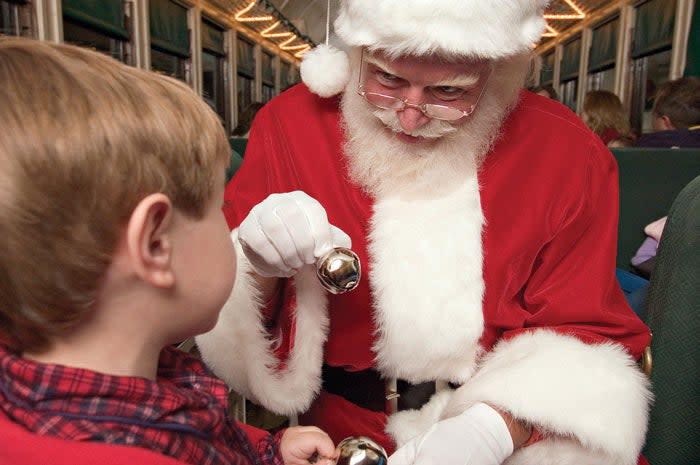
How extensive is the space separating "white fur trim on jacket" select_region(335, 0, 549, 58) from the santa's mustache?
12 centimetres

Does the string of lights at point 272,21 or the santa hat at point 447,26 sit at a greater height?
the string of lights at point 272,21

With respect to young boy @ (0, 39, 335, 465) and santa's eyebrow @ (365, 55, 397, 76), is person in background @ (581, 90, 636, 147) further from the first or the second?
young boy @ (0, 39, 335, 465)

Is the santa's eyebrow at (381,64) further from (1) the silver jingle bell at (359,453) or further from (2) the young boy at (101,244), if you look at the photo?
(1) the silver jingle bell at (359,453)

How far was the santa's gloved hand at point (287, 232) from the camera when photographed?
87cm

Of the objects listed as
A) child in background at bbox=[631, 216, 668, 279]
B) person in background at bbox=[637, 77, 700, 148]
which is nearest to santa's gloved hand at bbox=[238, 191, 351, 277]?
child in background at bbox=[631, 216, 668, 279]

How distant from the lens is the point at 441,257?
1032 millimetres

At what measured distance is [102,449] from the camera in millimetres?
510

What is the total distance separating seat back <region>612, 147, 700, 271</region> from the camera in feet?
8.26

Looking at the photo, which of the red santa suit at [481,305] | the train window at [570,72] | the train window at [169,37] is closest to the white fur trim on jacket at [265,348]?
the red santa suit at [481,305]

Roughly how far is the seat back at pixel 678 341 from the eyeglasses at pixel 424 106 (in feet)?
1.63

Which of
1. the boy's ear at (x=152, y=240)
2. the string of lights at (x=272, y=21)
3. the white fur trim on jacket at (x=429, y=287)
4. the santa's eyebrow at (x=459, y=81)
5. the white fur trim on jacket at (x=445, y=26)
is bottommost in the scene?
the white fur trim on jacket at (x=429, y=287)

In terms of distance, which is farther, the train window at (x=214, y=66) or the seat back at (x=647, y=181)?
the train window at (x=214, y=66)

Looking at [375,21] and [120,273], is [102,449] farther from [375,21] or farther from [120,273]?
[375,21]

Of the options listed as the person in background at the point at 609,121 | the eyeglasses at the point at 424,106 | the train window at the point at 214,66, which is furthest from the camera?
the train window at the point at 214,66
